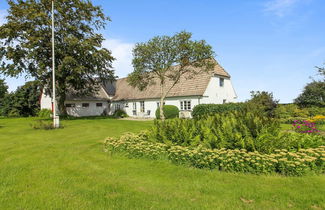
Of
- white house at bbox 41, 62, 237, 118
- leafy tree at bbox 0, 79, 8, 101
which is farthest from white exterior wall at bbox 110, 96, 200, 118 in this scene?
leafy tree at bbox 0, 79, 8, 101

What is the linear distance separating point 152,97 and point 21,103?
27880 millimetres

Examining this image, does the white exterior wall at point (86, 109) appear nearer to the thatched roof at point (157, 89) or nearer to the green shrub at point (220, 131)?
the thatched roof at point (157, 89)

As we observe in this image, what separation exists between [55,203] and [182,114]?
21051 millimetres

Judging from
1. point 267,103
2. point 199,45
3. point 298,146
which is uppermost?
point 199,45

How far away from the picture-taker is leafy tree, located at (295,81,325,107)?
24.1 metres

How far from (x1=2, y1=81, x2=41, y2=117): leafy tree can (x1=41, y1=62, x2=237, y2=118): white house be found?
10.4ft

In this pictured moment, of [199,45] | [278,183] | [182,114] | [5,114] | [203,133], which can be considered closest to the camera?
[278,183]

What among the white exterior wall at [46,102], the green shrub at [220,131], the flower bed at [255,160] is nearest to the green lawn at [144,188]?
the flower bed at [255,160]

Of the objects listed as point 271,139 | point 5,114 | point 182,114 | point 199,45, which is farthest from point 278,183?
point 5,114

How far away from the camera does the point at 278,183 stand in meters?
4.26

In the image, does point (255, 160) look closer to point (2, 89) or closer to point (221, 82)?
point (221, 82)

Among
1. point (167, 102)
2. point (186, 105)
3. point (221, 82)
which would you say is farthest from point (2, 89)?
point (221, 82)

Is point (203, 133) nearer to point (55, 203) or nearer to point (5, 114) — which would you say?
point (55, 203)

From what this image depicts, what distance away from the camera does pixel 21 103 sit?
37.7 m
